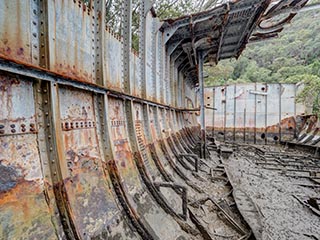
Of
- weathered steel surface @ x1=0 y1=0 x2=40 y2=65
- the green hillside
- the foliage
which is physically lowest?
weathered steel surface @ x1=0 y1=0 x2=40 y2=65

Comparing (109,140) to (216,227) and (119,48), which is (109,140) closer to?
(119,48)

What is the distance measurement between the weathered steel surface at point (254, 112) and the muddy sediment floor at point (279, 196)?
6792mm

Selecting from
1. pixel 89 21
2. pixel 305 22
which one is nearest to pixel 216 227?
pixel 89 21

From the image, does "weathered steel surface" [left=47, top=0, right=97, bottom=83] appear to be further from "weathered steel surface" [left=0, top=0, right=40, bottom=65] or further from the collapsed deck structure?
"weathered steel surface" [left=0, top=0, right=40, bottom=65]

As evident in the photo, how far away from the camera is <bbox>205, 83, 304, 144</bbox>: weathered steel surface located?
57.2 feet

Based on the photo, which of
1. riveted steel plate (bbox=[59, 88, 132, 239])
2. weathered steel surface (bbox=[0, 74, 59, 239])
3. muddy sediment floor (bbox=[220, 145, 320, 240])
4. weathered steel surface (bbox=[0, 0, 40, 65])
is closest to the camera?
weathered steel surface (bbox=[0, 74, 59, 239])

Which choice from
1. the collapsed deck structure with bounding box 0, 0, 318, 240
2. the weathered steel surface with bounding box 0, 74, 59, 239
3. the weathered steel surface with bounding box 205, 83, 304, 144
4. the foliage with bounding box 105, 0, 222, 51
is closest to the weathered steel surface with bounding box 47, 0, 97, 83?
the collapsed deck structure with bounding box 0, 0, 318, 240

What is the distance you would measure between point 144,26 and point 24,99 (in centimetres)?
415

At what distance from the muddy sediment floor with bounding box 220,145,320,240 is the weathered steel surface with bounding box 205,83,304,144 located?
6792mm

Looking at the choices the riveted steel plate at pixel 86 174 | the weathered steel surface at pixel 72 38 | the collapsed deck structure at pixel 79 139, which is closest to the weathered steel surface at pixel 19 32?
the collapsed deck structure at pixel 79 139

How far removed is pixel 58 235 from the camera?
1.82m

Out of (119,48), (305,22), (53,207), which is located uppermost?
(305,22)

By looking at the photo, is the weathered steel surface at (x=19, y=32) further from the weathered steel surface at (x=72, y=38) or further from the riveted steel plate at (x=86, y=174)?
the riveted steel plate at (x=86, y=174)

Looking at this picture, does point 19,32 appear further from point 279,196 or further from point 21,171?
point 279,196
